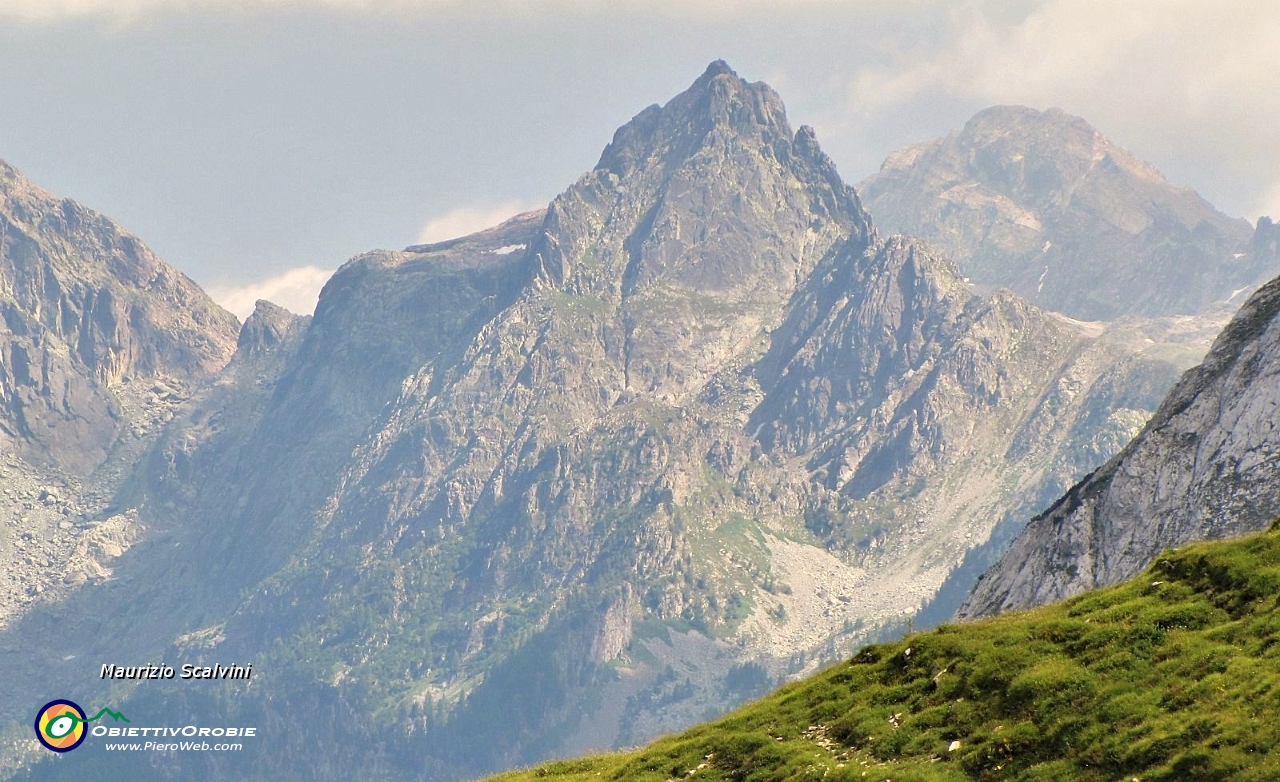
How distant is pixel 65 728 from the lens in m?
126

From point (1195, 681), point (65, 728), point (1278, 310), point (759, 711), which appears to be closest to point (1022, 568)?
point (1278, 310)

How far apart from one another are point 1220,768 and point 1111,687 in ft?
22.4

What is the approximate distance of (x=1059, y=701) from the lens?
5191 centimetres

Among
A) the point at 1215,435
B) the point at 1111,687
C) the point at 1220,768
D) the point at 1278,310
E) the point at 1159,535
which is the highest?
the point at 1278,310

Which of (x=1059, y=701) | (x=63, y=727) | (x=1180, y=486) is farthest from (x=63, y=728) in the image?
(x=1059, y=701)

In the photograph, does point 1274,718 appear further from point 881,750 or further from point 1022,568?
point 1022,568

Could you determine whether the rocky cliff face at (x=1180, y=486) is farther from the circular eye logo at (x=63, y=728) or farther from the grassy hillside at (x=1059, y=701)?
the circular eye logo at (x=63, y=728)

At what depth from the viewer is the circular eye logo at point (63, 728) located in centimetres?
12604

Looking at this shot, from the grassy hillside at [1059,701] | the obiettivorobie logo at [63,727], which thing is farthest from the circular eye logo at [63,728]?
the grassy hillside at [1059,701]

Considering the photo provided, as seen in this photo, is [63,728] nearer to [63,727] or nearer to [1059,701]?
[63,727]

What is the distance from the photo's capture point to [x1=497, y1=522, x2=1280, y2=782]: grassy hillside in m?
47.5

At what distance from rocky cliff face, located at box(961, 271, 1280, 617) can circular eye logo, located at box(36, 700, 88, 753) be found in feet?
270

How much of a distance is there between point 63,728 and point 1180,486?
9862cm

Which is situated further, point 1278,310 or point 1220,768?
point 1278,310
